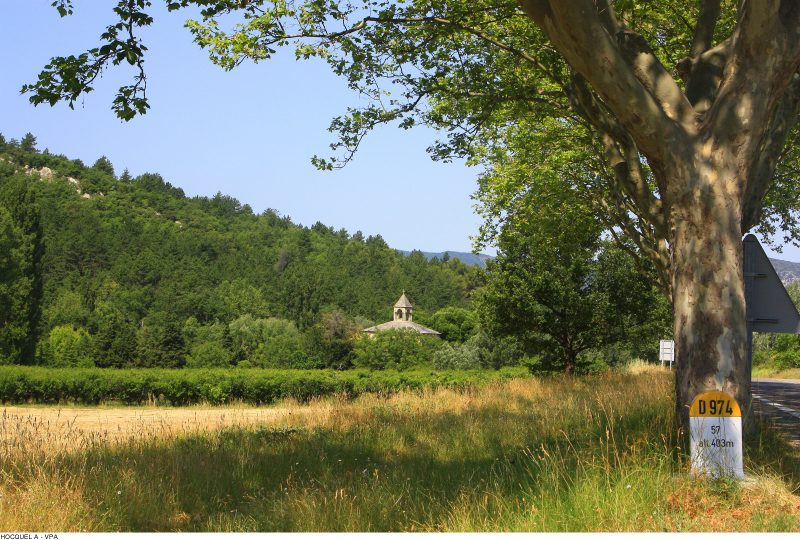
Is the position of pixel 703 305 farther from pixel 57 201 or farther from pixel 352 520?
pixel 57 201

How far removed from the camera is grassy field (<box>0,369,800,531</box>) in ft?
17.5

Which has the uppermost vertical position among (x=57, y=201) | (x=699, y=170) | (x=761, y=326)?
(x=57, y=201)

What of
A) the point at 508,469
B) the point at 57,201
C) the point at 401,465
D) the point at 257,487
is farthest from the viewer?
the point at 57,201

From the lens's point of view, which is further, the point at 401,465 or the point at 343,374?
the point at 343,374

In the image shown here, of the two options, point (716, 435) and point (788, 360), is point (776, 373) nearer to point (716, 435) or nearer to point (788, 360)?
point (788, 360)

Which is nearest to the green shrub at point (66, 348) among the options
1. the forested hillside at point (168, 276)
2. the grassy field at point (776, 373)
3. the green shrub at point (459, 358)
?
the forested hillside at point (168, 276)

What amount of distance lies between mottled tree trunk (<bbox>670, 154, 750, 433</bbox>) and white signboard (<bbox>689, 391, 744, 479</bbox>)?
0.47m

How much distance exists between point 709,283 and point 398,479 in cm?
335

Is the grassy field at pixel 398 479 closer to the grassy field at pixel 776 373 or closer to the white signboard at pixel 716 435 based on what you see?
the white signboard at pixel 716 435

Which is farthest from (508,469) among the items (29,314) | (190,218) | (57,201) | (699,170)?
(190,218)

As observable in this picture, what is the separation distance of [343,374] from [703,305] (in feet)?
139

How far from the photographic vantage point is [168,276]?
389 feet

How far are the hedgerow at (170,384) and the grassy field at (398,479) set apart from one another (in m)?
32.3

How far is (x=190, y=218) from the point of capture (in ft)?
505
